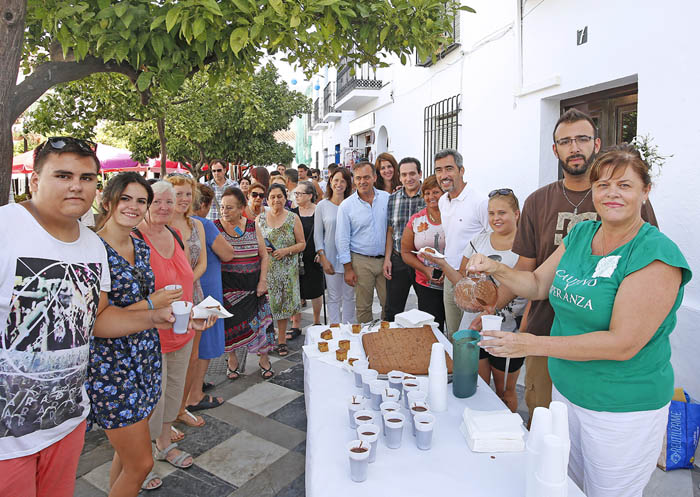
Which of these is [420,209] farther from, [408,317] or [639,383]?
[639,383]

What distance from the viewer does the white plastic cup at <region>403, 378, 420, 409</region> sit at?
1915 millimetres

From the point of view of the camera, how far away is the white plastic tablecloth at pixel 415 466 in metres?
1.42

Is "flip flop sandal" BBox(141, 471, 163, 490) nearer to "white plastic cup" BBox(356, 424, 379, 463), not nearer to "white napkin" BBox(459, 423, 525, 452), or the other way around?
"white plastic cup" BBox(356, 424, 379, 463)

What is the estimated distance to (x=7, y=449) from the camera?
1.39 metres

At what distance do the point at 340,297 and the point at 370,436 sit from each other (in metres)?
3.27

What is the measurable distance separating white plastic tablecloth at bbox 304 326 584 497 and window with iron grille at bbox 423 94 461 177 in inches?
257

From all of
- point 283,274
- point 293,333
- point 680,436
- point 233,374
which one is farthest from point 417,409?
point 293,333

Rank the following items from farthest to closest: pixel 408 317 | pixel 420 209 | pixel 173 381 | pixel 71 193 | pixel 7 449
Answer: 1. pixel 420 209
2. pixel 408 317
3. pixel 173 381
4. pixel 71 193
5. pixel 7 449

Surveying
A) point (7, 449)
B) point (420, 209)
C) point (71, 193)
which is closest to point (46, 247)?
point (71, 193)

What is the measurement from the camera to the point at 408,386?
6.52 ft

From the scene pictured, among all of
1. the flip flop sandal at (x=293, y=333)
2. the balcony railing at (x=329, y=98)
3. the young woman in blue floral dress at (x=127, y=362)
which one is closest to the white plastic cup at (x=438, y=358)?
the young woman in blue floral dress at (x=127, y=362)

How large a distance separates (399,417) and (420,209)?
2.67 meters

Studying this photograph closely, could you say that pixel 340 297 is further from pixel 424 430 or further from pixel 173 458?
pixel 424 430

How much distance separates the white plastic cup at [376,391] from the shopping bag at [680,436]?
1.93 metres
